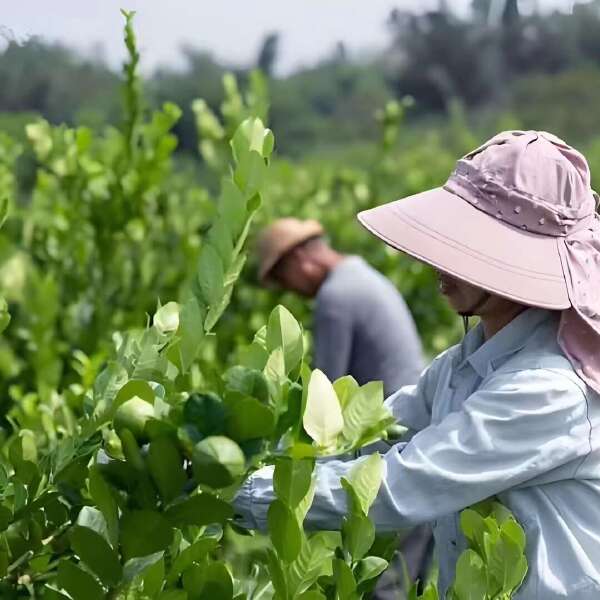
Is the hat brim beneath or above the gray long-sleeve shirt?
above

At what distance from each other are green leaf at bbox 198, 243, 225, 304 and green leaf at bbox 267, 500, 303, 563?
21cm

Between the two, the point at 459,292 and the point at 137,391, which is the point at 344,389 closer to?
the point at 137,391

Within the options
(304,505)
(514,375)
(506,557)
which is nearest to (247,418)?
(304,505)

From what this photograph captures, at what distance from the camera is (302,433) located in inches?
45.1

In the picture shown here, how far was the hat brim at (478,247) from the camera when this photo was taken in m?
1.53

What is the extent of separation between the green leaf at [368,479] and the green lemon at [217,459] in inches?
12.3

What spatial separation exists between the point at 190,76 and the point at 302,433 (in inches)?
355

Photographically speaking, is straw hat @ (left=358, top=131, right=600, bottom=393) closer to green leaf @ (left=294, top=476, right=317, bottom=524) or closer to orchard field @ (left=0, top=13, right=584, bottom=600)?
orchard field @ (left=0, top=13, right=584, bottom=600)

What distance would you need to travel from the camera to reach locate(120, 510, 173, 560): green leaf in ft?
3.65

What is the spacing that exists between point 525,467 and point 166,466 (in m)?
0.54

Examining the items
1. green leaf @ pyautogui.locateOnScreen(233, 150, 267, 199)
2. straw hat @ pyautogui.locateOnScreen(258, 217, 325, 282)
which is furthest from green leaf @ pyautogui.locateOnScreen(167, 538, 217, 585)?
straw hat @ pyautogui.locateOnScreen(258, 217, 325, 282)

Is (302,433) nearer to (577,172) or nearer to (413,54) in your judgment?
(577,172)

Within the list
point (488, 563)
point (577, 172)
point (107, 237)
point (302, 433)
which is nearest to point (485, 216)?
point (577, 172)

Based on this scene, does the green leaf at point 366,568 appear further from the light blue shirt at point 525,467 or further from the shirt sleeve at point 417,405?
the shirt sleeve at point 417,405
